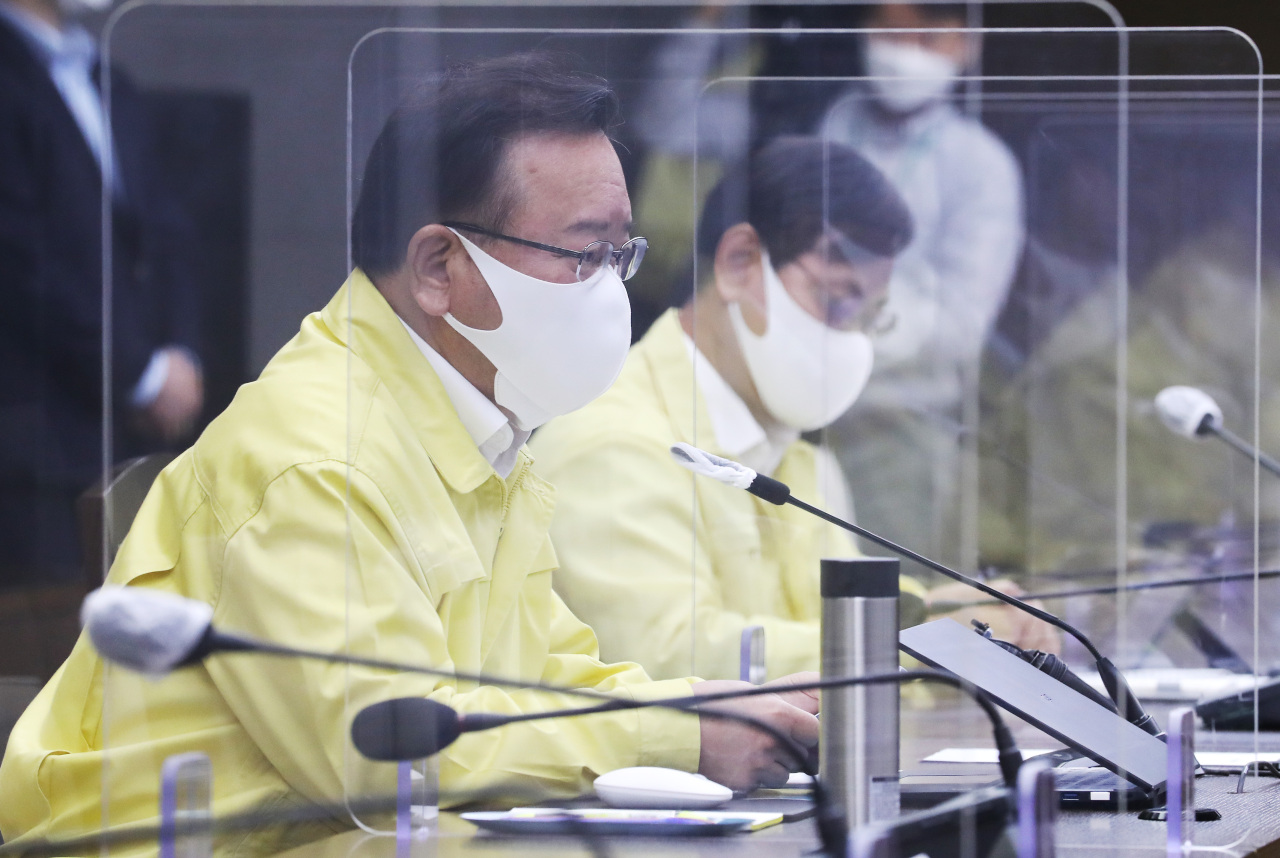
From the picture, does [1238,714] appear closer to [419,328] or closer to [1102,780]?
[1102,780]

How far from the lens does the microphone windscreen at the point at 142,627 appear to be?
2.34 feet

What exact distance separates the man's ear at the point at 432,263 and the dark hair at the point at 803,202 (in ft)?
1.02

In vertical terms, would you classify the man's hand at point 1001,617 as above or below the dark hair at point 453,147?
below

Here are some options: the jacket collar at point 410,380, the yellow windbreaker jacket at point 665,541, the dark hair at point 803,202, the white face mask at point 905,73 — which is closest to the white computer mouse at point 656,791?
the yellow windbreaker jacket at point 665,541

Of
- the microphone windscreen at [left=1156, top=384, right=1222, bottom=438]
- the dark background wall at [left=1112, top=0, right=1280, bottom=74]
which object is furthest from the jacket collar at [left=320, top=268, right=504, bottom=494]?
the dark background wall at [left=1112, top=0, right=1280, bottom=74]

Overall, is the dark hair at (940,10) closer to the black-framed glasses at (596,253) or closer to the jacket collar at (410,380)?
A: the black-framed glasses at (596,253)

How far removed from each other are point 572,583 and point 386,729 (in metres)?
0.26

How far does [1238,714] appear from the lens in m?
1.83

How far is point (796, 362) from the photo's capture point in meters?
1.70

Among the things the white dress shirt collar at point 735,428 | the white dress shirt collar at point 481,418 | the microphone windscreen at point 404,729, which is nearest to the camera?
the microphone windscreen at point 404,729

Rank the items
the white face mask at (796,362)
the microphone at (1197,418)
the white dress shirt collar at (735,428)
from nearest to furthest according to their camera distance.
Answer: the white dress shirt collar at (735,428) < the white face mask at (796,362) < the microphone at (1197,418)

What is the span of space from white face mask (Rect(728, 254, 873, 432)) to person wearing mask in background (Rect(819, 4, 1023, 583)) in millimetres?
72

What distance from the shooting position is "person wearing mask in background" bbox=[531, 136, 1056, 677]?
1222mm

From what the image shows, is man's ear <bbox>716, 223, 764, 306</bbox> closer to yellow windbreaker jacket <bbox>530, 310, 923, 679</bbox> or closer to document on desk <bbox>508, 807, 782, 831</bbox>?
yellow windbreaker jacket <bbox>530, 310, 923, 679</bbox>
